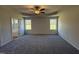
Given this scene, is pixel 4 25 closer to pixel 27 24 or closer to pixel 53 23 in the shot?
pixel 27 24

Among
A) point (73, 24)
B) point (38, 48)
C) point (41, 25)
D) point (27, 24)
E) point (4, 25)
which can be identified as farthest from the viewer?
point (27, 24)

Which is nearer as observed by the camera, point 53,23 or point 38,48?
point 38,48

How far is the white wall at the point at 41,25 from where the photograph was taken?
14.4 metres

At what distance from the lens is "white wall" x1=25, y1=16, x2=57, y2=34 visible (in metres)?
14.4

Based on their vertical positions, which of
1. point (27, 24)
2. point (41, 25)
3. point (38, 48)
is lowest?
point (38, 48)

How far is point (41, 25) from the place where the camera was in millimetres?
14484

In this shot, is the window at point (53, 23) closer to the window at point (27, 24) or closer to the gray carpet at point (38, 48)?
the window at point (27, 24)

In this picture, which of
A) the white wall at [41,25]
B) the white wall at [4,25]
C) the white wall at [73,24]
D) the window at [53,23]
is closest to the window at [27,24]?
the white wall at [41,25]

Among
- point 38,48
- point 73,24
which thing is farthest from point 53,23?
point 38,48

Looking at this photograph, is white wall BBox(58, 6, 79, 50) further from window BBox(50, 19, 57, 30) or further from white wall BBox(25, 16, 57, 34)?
white wall BBox(25, 16, 57, 34)

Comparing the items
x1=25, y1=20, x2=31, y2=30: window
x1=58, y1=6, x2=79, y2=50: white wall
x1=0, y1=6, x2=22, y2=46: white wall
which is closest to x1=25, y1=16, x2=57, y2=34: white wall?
x1=25, y1=20, x2=31, y2=30: window
